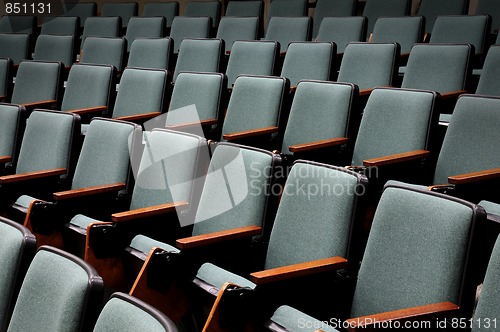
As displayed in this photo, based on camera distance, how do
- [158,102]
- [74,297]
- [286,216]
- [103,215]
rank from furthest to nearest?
[158,102] < [103,215] < [286,216] < [74,297]

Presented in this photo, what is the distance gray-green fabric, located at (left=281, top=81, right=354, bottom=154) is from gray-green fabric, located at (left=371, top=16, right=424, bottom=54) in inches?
7.9

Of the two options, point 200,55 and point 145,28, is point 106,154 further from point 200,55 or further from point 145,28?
point 145,28

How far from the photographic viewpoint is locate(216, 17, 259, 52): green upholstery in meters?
0.72

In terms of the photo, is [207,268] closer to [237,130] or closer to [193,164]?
[193,164]

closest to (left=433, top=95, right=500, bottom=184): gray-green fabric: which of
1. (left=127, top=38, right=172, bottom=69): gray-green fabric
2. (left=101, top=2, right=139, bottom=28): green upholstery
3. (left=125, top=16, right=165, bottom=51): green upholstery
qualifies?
(left=127, top=38, right=172, bottom=69): gray-green fabric

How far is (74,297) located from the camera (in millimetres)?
195

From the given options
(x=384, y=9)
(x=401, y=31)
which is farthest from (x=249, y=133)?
(x=384, y=9)

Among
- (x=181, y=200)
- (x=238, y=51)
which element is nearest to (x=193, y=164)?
(x=181, y=200)

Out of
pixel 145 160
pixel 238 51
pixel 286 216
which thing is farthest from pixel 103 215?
pixel 238 51

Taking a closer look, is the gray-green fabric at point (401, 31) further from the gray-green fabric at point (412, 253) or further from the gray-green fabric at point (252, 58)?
the gray-green fabric at point (412, 253)

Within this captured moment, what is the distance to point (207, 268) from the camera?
0.32 meters

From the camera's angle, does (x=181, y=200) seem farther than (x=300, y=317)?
Yes

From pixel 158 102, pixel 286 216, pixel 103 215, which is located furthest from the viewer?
pixel 158 102

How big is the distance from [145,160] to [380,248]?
182mm
